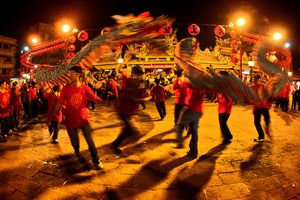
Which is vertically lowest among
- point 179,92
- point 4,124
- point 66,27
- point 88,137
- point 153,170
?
point 153,170

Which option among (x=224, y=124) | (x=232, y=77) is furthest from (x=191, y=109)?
(x=224, y=124)

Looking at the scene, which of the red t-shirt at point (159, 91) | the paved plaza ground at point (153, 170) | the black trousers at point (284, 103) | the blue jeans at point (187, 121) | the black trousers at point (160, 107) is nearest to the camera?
the paved plaza ground at point (153, 170)

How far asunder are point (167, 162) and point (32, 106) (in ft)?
25.6

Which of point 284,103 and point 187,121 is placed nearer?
point 187,121

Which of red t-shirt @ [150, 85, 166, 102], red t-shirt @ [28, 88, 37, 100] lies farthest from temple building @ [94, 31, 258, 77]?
red t-shirt @ [150, 85, 166, 102]

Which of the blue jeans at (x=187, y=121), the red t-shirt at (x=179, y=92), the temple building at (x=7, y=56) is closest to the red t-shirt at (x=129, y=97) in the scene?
the blue jeans at (x=187, y=121)

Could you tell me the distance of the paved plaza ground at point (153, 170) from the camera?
2738mm

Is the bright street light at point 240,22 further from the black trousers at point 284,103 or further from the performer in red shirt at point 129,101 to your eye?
the performer in red shirt at point 129,101

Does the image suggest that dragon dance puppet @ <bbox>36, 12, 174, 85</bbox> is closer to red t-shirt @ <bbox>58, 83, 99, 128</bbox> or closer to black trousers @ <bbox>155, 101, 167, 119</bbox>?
red t-shirt @ <bbox>58, 83, 99, 128</bbox>

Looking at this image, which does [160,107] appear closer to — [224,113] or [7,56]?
[224,113]

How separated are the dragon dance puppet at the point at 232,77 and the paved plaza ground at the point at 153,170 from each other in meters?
1.40

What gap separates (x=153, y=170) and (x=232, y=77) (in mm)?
2205

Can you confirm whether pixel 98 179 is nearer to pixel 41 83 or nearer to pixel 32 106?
pixel 41 83

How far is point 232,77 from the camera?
3.12 metres
